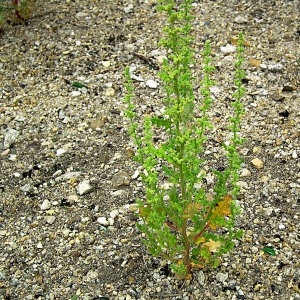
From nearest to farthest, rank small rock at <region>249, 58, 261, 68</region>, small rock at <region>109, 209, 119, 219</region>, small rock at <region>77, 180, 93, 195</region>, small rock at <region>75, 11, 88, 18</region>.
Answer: small rock at <region>109, 209, 119, 219</region>, small rock at <region>77, 180, 93, 195</region>, small rock at <region>249, 58, 261, 68</region>, small rock at <region>75, 11, 88, 18</region>

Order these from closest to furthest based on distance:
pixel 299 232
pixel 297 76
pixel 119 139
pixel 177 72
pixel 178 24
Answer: pixel 177 72 → pixel 299 232 → pixel 119 139 → pixel 297 76 → pixel 178 24

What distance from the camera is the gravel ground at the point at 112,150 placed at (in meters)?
3.03

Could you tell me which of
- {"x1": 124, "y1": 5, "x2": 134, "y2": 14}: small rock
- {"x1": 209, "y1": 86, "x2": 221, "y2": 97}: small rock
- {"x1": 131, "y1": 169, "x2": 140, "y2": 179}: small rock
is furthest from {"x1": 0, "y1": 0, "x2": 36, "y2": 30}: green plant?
{"x1": 131, "y1": 169, "x2": 140, "y2": 179}: small rock

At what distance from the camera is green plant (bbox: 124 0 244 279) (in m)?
2.28

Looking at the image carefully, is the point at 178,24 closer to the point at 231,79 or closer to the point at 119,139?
the point at 231,79

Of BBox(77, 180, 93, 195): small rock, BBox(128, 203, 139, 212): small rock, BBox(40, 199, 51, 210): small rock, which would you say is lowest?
BBox(40, 199, 51, 210): small rock

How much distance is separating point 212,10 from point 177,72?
2.78 m

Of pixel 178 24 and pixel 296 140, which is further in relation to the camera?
pixel 178 24

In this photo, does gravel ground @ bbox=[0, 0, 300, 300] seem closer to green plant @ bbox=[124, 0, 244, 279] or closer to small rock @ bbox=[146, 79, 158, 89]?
small rock @ bbox=[146, 79, 158, 89]

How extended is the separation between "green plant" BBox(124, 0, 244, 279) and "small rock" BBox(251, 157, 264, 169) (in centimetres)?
53

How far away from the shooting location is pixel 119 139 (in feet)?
12.5

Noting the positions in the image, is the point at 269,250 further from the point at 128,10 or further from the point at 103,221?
the point at 128,10

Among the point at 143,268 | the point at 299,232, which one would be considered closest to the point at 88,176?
the point at 143,268

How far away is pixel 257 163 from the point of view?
3.55m
